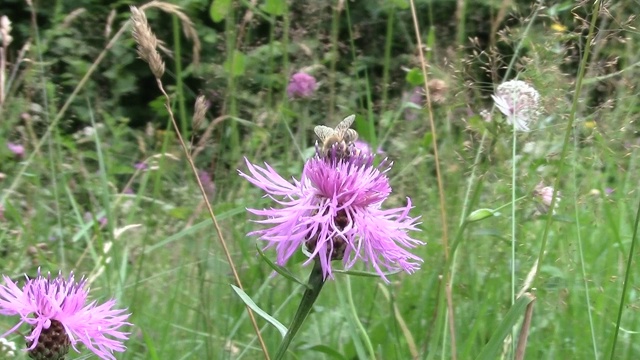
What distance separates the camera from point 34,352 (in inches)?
29.5

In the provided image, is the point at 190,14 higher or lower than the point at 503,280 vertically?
higher

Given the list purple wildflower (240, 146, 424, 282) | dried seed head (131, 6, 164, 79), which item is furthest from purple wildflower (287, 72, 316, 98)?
purple wildflower (240, 146, 424, 282)

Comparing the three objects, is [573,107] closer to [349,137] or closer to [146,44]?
[349,137]

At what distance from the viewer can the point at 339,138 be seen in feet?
2.69

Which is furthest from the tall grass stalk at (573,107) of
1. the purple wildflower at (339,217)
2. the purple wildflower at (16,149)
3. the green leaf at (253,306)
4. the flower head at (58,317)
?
the purple wildflower at (16,149)

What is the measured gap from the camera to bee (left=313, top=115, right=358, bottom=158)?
81cm

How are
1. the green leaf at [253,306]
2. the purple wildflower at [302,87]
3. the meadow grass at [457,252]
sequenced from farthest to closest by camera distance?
the purple wildflower at [302,87], the meadow grass at [457,252], the green leaf at [253,306]

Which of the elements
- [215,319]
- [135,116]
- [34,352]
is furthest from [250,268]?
[135,116]

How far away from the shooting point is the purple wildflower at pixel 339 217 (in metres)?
0.74

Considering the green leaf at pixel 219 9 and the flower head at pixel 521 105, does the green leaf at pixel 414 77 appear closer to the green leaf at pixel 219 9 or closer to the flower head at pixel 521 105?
the green leaf at pixel 219 9

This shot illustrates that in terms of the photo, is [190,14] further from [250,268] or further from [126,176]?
[250,268]

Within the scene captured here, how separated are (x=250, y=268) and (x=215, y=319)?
0.31ft

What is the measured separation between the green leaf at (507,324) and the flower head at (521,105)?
16.4 inches

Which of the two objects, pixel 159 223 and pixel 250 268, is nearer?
pixel 250 268
